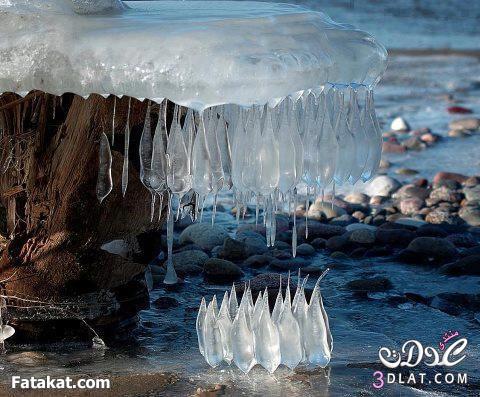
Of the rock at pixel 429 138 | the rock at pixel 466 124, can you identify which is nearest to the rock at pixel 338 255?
the rock at pixel 429 138

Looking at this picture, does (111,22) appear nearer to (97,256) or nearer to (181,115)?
(181,115)

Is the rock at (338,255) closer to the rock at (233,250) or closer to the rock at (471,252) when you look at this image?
the rock at (233,250)

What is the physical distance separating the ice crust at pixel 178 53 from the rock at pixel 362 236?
6.25ft

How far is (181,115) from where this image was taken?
2.97m

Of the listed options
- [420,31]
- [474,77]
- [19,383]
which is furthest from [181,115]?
[420,31]

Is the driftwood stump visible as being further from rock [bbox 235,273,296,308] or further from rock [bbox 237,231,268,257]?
rock [bbox 237,231,268,257]

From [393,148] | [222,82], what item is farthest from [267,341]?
[393,148]

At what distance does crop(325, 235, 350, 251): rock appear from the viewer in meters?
4.72

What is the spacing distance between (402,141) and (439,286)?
9.71 feet

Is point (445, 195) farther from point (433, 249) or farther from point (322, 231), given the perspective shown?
point (433, 249)

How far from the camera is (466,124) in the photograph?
7.33 meters

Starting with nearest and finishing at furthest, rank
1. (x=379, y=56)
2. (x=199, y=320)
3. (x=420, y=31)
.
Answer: (x=379, y=56) < (x=199, y=320) < (x=420, y=31)

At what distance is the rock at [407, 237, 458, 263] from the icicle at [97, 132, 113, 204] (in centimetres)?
192

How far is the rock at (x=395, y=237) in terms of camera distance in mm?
4730
